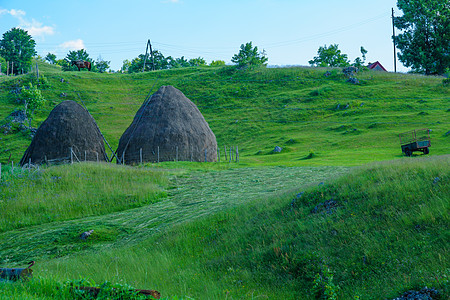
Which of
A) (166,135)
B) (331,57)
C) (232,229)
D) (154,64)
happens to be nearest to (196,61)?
(154,64)

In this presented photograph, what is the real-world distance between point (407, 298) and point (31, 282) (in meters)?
5.76

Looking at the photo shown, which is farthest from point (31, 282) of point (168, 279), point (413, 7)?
point (413, 7)

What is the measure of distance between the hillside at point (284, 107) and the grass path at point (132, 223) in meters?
13.7

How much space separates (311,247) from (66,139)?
22.6m

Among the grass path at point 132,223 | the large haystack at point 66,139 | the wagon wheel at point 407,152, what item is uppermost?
the large haystack at point 66,139

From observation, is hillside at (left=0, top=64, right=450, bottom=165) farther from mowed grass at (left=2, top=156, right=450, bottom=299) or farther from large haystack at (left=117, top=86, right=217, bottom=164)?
mowed grass at (left=2, top=156, right=450, bottom=299)

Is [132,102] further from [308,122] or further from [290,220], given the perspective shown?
[290,220]

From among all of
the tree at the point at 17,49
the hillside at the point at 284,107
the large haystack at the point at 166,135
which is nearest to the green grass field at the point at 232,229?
the large haystack at the point at 166,135

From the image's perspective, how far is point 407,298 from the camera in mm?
5723

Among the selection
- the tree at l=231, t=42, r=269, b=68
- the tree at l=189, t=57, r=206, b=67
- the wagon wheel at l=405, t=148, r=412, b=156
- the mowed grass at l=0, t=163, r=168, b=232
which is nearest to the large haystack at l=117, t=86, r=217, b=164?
the mowed grass at l=0, t=163, r=168, b=232

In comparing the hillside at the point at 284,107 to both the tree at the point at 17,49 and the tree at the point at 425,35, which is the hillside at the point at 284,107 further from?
the tree at the point at 17,49

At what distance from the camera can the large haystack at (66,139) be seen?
26312mm

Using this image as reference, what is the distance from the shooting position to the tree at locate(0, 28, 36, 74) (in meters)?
89.1

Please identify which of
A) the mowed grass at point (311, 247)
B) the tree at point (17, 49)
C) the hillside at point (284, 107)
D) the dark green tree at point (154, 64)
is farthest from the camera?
the dark green tree at point (154, 64)
